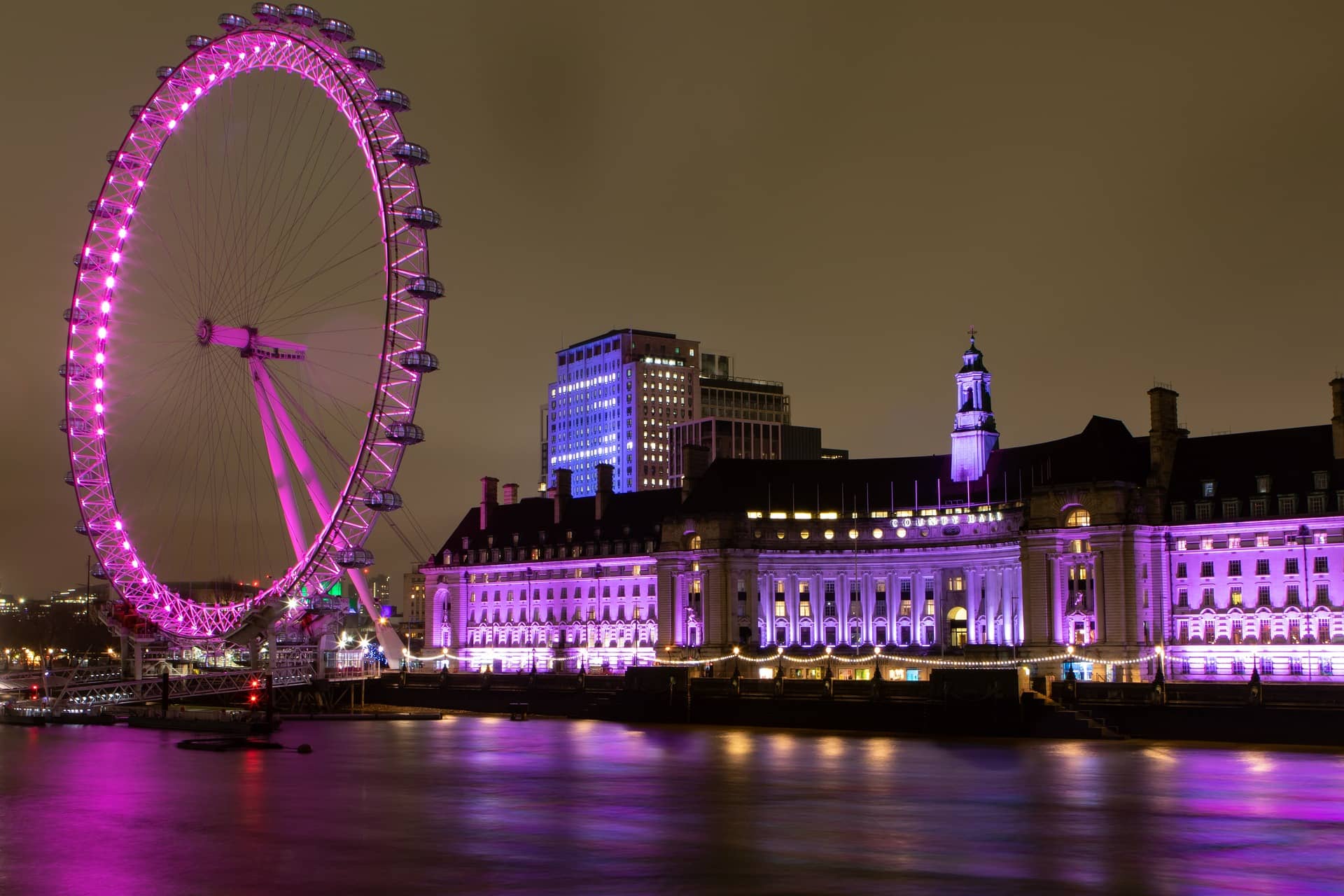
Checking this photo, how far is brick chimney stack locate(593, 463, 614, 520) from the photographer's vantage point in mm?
168750

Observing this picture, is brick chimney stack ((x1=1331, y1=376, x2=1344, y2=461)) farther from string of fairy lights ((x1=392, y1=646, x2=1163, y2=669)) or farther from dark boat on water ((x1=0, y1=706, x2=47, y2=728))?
dark boat on water ((x1=0, y1=706, x2=47, y2=728))

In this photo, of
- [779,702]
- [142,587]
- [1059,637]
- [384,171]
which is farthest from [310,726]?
[1059,637]

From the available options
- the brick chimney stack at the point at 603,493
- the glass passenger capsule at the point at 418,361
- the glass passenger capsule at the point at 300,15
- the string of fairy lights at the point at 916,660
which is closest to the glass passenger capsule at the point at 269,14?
the glass passenger capsule at the point at 300,15

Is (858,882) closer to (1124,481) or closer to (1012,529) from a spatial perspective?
(1124,481)

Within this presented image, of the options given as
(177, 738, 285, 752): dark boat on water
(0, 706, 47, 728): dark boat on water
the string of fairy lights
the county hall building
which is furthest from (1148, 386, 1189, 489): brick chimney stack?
(0, 706, 47, 728): dark boat on water

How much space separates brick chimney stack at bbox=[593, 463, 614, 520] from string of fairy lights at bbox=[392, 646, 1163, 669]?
22.5 m

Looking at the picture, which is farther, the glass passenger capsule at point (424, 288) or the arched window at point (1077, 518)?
the arched window at point (1077, 518)

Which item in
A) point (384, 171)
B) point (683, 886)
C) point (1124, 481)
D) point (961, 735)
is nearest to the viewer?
point (683, 886)

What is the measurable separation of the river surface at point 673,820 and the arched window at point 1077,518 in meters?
43.2

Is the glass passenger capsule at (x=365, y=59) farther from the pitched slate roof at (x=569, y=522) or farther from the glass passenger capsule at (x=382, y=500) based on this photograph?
the pitched slate roof at (x=569, y=522)

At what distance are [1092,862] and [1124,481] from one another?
8580cm

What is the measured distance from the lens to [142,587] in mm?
96938

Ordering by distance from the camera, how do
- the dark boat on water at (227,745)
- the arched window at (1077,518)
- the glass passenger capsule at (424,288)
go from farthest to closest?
the arched window at (1077,518)
the glass passenger capsule at (424,288)
the dark boat on water at (227,745)

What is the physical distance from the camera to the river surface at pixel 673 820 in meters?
38.2
